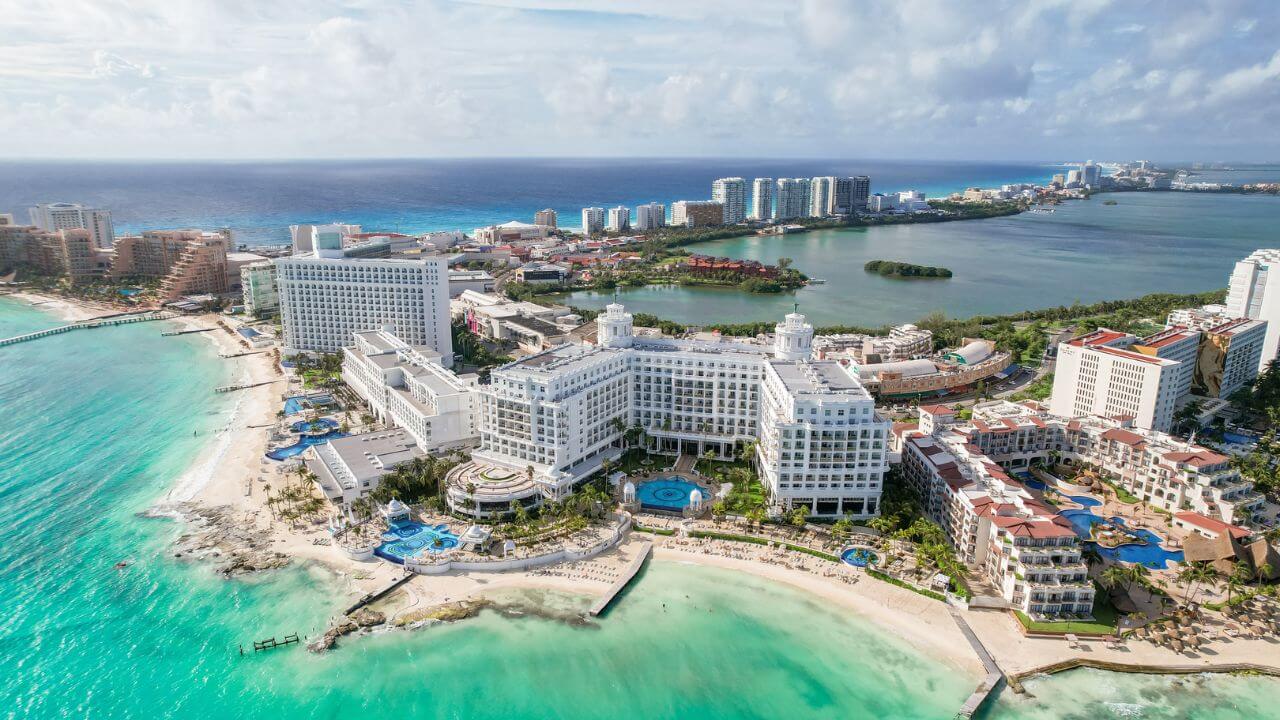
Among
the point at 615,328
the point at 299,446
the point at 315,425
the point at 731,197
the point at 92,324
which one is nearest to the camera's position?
the point at 615,328

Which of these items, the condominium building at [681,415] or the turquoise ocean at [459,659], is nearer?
the turquoise ocean at [459,659]

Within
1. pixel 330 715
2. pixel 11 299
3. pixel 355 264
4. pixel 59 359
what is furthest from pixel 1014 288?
pixel 11 299

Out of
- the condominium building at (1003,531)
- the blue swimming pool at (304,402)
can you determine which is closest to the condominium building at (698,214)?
the blue swimming pool at (304,402)

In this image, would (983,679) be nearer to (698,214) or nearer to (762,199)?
(698,214)

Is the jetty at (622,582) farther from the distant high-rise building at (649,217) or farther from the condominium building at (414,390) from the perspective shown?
the distant high-rise building at (649,217)

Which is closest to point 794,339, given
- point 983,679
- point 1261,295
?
point 983,679

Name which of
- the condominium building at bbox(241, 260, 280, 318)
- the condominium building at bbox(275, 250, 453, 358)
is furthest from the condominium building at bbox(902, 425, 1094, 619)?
the condominium building at bbox(241, 260, 280, 318)

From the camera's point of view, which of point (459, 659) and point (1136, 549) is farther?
point (1136, 549)

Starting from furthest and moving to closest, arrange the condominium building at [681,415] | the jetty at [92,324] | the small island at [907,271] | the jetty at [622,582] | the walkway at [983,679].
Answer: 1. the small island at [907,271]
2. the jetty at [92,324]
3. the condominium building at [681,415]
4. the jetty at [622,582]
5. the walkway at [983,679]
